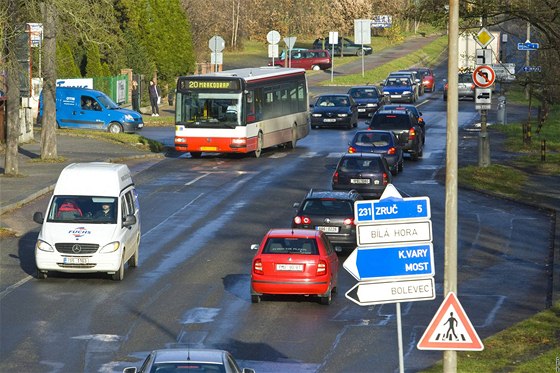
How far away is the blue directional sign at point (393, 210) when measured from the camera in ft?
40.8

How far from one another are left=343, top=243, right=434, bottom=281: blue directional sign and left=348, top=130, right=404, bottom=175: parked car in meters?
26.9

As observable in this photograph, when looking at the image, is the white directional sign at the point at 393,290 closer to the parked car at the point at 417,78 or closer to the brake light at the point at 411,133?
the brake light at the point at 411,133

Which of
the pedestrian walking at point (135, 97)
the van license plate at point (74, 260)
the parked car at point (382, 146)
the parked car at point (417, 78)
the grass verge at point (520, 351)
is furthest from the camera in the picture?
the parked car at point (417, 78)

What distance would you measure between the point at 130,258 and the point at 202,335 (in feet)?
19.6

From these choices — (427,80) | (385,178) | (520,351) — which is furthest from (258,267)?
(427,80)

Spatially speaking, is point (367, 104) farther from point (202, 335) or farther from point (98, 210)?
point (202, 335)

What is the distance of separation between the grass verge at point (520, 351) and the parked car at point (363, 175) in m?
14.1

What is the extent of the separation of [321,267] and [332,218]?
5.00 metres

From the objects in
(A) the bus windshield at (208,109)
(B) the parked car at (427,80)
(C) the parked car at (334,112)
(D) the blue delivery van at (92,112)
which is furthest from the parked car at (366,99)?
(A) the bus windshield at (208,109)

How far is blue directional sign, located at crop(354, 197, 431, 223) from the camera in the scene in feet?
40.8

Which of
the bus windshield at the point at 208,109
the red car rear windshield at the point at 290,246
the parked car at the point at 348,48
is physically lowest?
the red car rear windshield at the point at 290,246

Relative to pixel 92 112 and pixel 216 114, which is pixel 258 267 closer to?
pixel 216 114

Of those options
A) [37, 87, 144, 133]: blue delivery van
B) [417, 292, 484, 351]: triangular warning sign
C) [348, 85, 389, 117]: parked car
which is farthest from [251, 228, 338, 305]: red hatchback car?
[348, 85, 389, 117]: parked car

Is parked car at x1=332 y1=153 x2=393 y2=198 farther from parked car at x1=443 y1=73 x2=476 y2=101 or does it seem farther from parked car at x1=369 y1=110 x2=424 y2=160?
parked car at x1=443 y1=73 x2=476 y2=101
